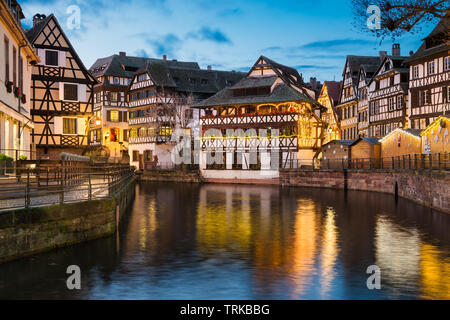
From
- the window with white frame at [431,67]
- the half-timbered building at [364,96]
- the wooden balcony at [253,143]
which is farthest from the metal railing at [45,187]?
the half-timbered building at [364,96]

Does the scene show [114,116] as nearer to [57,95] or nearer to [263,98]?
[263,98]

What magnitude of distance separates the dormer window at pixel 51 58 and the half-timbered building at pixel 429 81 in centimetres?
3067

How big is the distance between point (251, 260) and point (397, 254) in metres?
4.64

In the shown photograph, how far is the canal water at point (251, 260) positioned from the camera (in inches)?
453

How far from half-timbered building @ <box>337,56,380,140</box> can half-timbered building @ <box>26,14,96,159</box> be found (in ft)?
113

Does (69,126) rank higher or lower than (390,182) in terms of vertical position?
higher

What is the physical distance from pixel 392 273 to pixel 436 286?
4.93 feet

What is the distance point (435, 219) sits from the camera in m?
24.5

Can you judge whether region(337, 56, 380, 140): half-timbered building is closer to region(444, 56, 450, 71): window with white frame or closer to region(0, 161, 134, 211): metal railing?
region(444, 56, 450, 71): window with white frame

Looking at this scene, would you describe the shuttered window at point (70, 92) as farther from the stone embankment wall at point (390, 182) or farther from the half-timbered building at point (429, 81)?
the half-timbered building at point (429, 81)

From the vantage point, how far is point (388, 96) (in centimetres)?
5466

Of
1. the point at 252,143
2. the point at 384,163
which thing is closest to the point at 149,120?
the point at 252,143

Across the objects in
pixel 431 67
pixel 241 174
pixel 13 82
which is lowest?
pixel 241 174

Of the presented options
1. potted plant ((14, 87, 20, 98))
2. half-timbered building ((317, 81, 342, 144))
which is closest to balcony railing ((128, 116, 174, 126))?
half-timbered building ((317, 81, 342, 144))
